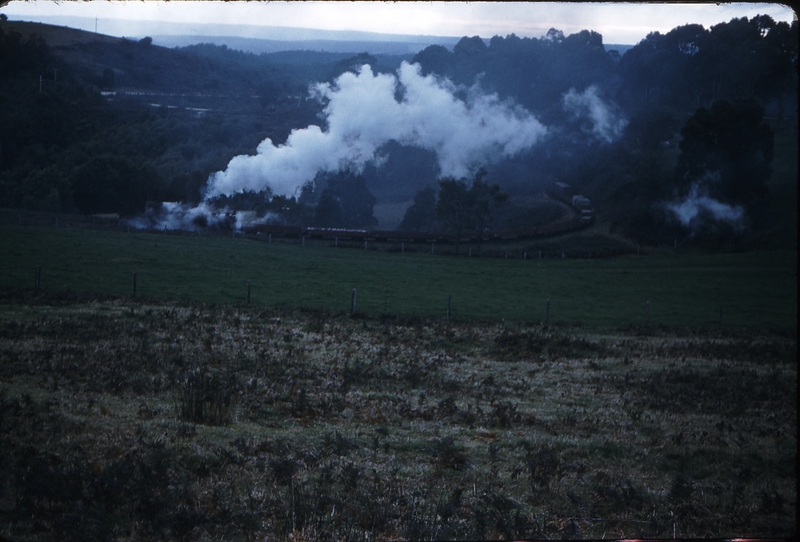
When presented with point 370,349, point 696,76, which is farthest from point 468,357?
point 696,76

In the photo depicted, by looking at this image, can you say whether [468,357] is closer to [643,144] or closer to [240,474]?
[240,474]

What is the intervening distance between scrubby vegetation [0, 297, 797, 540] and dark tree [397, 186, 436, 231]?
127 feet

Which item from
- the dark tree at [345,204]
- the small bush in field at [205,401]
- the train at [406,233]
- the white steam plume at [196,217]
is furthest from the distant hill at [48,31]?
the dark tree at [345,204]

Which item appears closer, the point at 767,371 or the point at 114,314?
the point at 767,371

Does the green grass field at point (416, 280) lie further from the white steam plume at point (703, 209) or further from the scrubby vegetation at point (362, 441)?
the scrubby vegetation at point (362, 441)

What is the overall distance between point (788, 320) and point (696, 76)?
50.0 ft

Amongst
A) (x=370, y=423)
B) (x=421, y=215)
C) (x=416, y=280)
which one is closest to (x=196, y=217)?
(x=421, y=215)

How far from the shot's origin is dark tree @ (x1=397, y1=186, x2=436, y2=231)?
186 ft

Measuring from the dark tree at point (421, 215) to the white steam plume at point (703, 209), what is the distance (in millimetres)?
20174

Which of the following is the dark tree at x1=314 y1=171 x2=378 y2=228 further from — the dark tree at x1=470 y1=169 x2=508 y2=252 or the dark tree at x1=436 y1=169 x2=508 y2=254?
the dark tree at x1=470 y1=169 x2=508 y2=252

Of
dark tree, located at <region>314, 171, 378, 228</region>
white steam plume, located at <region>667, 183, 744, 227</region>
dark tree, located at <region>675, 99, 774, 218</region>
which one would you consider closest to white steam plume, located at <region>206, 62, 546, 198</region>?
dark tree, located at <region>314, 171, 378, 228</region>

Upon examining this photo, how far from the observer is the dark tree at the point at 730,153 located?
105ft

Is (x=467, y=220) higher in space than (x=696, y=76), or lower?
lower

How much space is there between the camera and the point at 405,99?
64.1 meters
